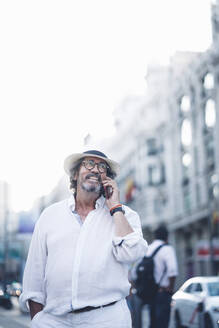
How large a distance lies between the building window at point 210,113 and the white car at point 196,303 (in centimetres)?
2780

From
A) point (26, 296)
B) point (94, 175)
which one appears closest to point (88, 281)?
point (26, 296)

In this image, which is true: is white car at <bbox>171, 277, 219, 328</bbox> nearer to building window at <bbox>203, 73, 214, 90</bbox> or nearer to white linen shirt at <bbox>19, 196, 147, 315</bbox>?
white linen shirt at <bbox>19, 196, 147, 315</bbox>

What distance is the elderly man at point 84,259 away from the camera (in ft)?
11.5

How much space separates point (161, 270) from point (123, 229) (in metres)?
4.54

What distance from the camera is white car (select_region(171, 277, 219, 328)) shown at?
11.4 metres

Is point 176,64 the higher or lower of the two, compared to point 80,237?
higher

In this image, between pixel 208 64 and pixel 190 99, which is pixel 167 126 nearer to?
pixel 190 99

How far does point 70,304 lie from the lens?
3475 millimetres

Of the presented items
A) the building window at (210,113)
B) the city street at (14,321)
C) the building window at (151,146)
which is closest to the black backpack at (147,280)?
the city street at (14,321)

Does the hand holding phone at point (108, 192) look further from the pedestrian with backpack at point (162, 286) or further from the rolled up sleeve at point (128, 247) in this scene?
the pedestrian with backpack at point (162, 286)

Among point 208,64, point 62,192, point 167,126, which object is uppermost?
point 208,64

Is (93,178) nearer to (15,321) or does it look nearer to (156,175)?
(15,321)

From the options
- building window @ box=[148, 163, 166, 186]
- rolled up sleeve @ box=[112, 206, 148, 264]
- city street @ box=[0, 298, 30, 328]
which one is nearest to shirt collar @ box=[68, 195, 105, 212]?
rolled up sleeve @ box=[112, 206, 148, 264]

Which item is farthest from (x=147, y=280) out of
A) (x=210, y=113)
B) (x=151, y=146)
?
(x=151, y=146)
